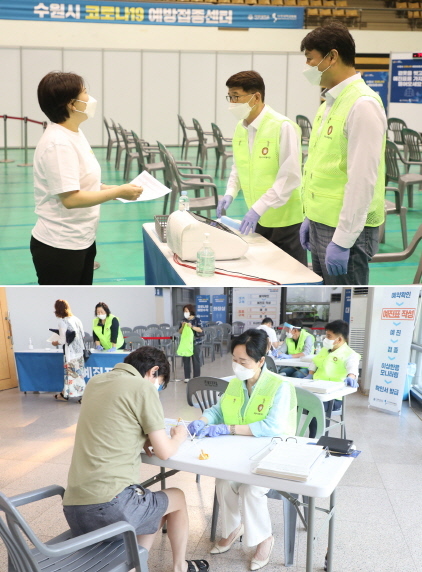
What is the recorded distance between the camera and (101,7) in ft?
40.9

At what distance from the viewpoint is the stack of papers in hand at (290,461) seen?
209 centimetres

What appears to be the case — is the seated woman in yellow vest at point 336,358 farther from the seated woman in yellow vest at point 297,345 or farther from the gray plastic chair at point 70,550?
the gray plastic chair at point 70,550

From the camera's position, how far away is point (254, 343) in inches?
106

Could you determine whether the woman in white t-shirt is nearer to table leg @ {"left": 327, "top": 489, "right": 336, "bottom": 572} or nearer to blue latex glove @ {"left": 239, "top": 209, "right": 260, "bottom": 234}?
blue latex glove @ {"left": 239, "top": 209, "right": 260, "bottom": 234}

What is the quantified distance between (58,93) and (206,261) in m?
0.91

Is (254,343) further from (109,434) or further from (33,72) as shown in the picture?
(33,72)

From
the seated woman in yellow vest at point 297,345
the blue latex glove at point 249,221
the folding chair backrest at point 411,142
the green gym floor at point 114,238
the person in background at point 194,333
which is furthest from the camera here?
the folding chair backrest at point 411,142

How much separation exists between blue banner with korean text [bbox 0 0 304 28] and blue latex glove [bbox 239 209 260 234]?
10.6m

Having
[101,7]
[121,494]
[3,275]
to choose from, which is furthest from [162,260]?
[101,7]

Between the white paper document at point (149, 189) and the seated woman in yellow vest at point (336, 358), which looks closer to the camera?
the white paper document at point (149, 189)

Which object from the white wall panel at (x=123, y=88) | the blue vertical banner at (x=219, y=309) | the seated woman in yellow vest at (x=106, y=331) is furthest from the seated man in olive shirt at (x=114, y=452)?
the white wall panel at (x=123, y=88)

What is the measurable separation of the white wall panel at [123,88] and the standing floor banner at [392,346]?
31.0 ft

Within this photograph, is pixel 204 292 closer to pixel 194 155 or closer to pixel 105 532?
pixel 105 532


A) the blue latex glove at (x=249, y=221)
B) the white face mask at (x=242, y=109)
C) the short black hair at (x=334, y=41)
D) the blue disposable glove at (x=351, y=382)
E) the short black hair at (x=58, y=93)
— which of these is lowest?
the blue disposable glove at (x=351, y=382)
